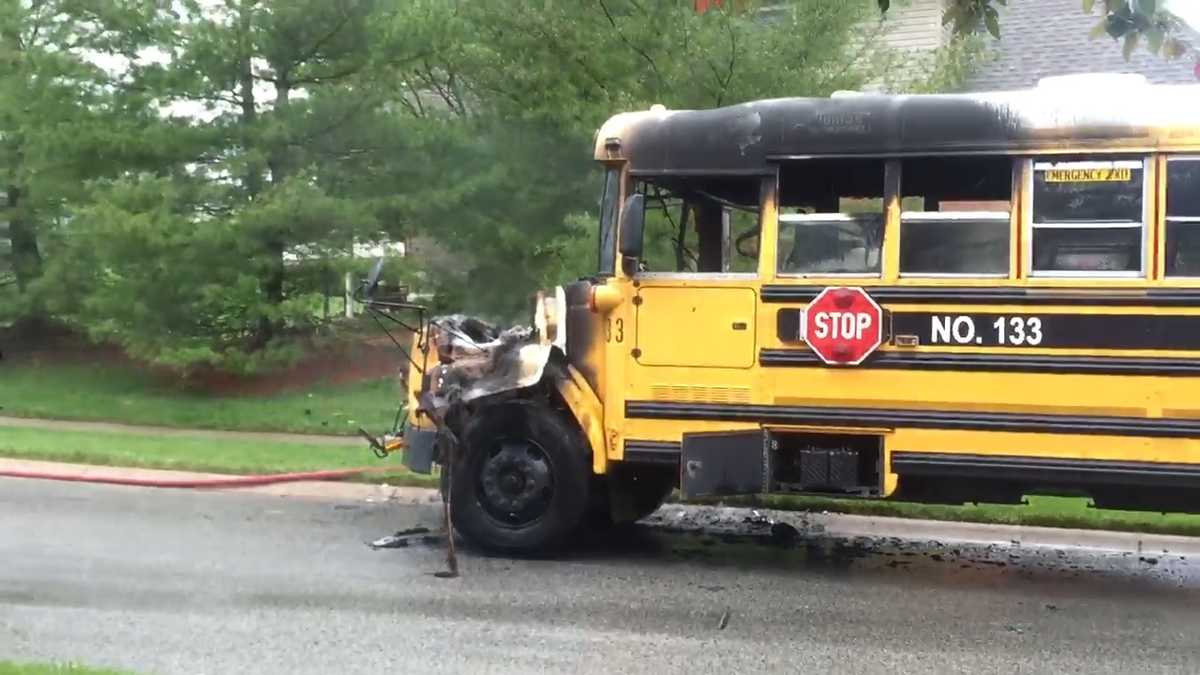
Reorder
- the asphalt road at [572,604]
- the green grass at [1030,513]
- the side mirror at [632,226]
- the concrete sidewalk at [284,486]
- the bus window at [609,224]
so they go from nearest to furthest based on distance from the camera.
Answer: the asphalt road at [572,604], the side mirror at [632,226], the bus window at [609,224], the green grass at [1030,513], the concrete sidewalk at [284,486]

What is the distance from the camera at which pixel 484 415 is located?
324 inches

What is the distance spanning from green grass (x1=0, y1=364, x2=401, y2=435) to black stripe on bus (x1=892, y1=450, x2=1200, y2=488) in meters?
7.97

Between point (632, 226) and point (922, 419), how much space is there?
2.06 m

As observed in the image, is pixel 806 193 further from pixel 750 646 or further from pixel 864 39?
pixel 864 39

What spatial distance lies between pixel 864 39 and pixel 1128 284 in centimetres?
702

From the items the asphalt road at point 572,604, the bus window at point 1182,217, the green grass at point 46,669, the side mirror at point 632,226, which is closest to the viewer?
the green grass at point 46,669

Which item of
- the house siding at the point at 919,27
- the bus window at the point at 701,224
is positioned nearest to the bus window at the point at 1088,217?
the bus window at the point at 701,224

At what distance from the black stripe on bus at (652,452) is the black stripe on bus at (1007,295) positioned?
3.60 feet

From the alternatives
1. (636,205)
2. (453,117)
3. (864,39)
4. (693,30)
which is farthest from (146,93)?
(636,205)

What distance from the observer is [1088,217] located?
714 centimetres

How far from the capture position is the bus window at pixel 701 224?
7.89 m

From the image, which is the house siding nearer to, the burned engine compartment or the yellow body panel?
the burned engine compartment

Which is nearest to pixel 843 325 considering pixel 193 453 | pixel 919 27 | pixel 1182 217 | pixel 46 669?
pixel 1182 217

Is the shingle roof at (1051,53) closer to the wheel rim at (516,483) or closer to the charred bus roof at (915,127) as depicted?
the charred bus roof at (915,127)
